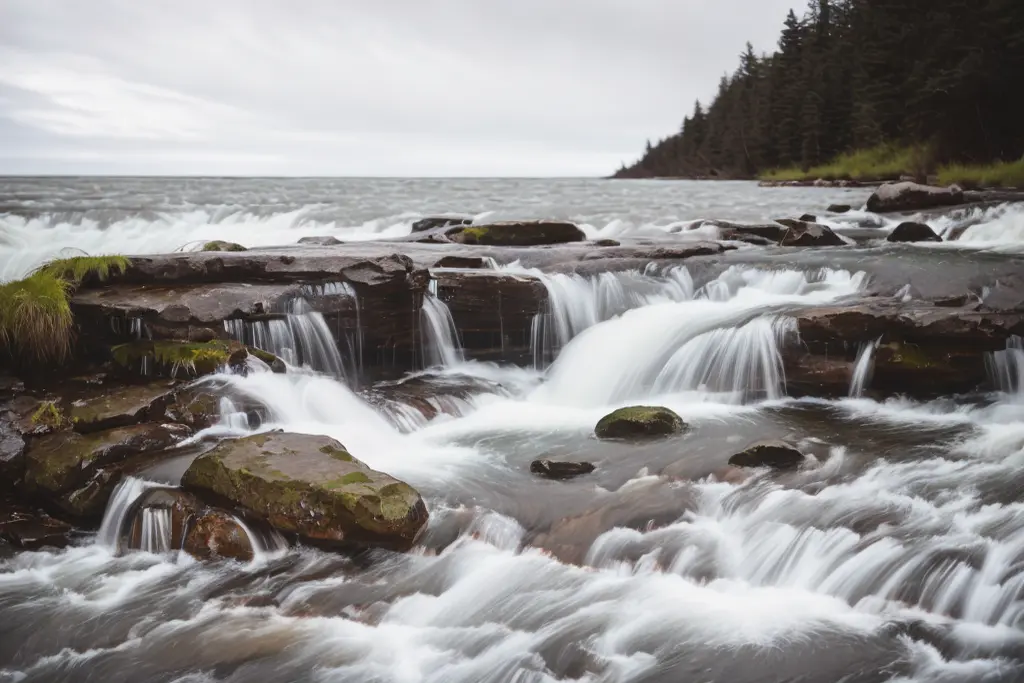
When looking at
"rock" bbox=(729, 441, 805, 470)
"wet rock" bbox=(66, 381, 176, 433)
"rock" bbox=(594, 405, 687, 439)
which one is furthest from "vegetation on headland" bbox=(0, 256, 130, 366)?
"rock" bbox=(729, 441, 805, 470)

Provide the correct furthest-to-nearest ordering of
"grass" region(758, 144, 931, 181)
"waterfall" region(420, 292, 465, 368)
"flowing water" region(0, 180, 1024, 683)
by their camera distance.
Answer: "grass" region(758, 144, 931, 181) → "waterfall" region(420, 292, 465, 368) → "flowing water" region(0, 180, 1024, 683)

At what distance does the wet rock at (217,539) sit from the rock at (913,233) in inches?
632

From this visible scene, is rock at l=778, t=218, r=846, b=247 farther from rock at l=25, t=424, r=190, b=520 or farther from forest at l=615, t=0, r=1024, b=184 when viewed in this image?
forest at l=615, t=0, r=1024, b=184

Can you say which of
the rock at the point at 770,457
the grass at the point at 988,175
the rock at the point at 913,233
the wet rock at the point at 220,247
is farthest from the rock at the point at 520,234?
the grass at the point at 988,175

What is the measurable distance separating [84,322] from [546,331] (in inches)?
247

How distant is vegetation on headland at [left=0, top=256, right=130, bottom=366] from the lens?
28.0ft

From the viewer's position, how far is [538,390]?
10930 mm

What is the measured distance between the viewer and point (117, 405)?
793cm

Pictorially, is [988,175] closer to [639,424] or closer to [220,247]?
[639,424]

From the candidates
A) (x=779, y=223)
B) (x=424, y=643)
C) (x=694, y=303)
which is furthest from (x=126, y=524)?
(x=779, y=223)

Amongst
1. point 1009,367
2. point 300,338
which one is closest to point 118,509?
point 300,338

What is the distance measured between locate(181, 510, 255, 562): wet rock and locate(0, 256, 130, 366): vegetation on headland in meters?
3.73

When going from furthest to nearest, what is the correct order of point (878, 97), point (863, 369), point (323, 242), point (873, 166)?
point (873, 166), point (878, 97), point (323, 242), point (863, 369)

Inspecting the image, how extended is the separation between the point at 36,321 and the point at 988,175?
31634 millimetres
